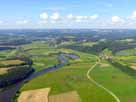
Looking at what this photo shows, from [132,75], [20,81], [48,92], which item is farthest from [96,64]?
[48,92]

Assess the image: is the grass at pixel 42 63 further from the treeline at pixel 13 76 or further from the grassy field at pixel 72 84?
the grassy field at pixel 72 84

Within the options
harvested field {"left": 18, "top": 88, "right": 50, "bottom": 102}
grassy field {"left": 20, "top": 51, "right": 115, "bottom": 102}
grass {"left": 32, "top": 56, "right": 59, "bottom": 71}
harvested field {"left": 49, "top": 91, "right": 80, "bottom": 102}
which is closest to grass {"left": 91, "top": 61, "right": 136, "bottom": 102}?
grassy field {"left": 20, "top": 51, "right": 115, "bottom": 102}

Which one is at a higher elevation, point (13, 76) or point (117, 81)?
point (117, 81)

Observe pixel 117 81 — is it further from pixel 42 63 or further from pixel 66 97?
pixel 42 63

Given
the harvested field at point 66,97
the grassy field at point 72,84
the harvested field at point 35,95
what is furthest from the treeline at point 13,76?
the harvested field at point 66,97

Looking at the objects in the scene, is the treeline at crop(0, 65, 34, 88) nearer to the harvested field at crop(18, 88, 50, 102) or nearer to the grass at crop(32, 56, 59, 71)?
the grass at crop(32, 56, 59, 71)

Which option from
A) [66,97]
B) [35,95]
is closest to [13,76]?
[35,95]
